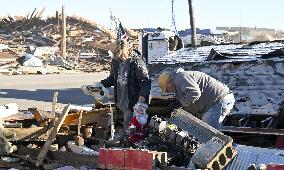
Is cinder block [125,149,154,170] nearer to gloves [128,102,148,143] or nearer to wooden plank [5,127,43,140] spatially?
gloves [128,102,148,143]

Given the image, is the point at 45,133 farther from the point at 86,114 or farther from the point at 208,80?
the point at 208,80

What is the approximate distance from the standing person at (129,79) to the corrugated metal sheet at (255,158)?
1.85 metres

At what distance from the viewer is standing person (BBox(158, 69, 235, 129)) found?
6098mm

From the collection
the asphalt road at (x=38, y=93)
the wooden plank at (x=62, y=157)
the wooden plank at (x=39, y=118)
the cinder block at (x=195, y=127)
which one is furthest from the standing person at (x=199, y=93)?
the asphalt road at (x=38, y=93)

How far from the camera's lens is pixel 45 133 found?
23.8ft

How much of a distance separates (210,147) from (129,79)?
2308mm

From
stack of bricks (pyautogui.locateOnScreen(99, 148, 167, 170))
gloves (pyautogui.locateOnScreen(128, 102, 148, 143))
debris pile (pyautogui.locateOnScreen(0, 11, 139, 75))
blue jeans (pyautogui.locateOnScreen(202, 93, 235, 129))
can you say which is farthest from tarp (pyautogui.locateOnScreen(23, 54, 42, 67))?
stack of bricks (pyautogui.locateOnScreen(99, 148, 167, 170))

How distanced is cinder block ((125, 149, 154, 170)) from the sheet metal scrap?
447 millimetres

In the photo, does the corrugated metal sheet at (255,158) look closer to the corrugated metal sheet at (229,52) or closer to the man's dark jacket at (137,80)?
the man's dark jacket at (137,80)

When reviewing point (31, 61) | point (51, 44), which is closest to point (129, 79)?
point (31, 61)

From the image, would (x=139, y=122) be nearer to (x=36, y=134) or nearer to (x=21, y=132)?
(x=36, y=134)

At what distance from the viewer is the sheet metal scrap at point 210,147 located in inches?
202

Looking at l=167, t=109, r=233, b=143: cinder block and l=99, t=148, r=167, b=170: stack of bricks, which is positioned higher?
l=167, t=109, r=233, b=143: cinder block

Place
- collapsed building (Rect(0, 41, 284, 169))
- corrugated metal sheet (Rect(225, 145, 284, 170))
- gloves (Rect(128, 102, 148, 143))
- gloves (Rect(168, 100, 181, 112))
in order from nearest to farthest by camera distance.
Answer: corrugated metal sheet (Rect(225, 145, 284, 170)), collapsed building (Rect(0, 41, 284, 169)), gloves (Rect(128, 102, 148, 143)), gloves (Rect(168, 100, 181, 112))
